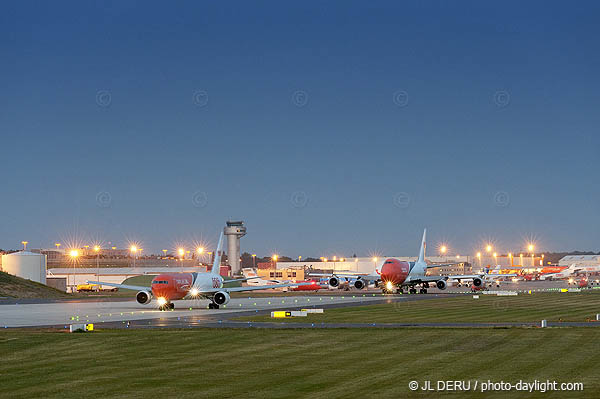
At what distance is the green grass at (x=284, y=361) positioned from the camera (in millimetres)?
25797

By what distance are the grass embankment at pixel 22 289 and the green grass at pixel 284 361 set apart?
89.4 metres

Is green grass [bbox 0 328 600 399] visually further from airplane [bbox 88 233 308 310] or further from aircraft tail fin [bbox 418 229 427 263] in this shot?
aircraft tail fin [bbox 418 229 427 263]

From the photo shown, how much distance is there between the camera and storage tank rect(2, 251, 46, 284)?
162750 mm

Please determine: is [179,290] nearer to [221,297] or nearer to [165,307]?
[165,307]

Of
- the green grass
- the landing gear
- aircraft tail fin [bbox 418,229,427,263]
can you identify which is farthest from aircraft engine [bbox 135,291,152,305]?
aircraft tail fin [bbox 418,229,427,263]

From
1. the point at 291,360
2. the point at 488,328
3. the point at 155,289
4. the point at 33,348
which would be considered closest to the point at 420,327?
the point at 488,328

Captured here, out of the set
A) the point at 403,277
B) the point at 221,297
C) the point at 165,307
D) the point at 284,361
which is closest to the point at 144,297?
the point at 165,307

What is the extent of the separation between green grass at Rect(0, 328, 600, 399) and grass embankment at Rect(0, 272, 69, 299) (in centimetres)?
8936

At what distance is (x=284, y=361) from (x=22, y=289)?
114004mm

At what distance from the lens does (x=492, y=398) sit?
23.3 meters

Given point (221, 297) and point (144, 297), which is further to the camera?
point (144, 297)

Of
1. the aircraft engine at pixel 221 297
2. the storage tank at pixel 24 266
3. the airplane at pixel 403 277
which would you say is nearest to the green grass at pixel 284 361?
the aircraft engine at pixel 221 297

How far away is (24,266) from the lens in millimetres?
163125

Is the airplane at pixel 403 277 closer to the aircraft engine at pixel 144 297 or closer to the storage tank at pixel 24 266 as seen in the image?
the aircraft engine at pixel 144 297
